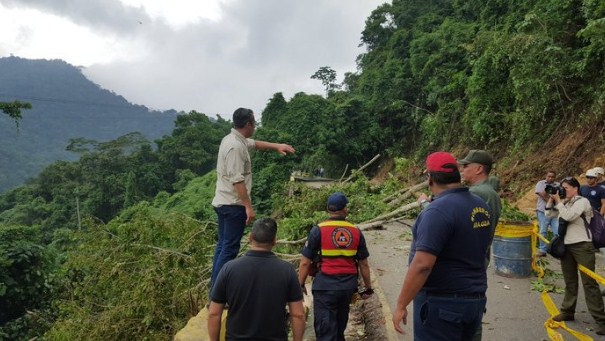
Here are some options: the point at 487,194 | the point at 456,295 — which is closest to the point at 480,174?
the point at 487,194

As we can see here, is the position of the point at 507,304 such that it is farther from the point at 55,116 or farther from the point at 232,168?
the point at 55,116

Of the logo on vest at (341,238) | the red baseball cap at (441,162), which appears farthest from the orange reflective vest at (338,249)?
the red baseball cap at (441,162)

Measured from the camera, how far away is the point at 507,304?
525 centimetres

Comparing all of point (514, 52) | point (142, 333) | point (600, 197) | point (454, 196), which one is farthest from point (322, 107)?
point (454, 196)

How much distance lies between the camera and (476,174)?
360 cm

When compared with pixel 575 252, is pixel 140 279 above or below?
below

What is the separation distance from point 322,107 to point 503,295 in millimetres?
19814

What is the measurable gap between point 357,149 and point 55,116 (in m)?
143

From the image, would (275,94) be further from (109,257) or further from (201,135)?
(109,257)

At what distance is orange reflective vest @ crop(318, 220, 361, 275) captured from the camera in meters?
3.69

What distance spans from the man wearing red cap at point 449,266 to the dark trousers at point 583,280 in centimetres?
263

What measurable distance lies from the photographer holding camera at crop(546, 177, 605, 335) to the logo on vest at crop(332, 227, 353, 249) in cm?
257

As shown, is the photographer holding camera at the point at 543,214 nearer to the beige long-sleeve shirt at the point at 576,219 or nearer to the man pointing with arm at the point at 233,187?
the beige long-sleeve shirt at the point at 576,219

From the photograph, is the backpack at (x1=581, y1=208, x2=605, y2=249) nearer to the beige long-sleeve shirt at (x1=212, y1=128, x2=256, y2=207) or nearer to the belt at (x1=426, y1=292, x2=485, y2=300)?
the belt at (x1=426, y1=292, x2=485, y2=300)
